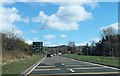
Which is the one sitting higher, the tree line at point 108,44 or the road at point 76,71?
the tree line at point 108,44

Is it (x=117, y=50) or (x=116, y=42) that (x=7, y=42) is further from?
(x=116, y=42)

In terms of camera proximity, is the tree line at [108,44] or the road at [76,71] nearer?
the road at [76,71]

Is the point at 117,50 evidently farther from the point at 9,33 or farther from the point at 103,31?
the point at 9,33

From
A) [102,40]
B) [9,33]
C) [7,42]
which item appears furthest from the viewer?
[102,40]

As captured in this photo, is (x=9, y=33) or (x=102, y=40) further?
(x=102, y=40)

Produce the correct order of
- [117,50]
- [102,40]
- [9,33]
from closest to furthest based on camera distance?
[9,33]
[117,50]
[102,40]

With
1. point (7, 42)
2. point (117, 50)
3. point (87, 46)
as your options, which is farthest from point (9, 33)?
point (87, 46)

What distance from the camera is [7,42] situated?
273 ft

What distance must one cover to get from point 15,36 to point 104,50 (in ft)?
158

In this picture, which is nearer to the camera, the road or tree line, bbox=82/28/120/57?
the road

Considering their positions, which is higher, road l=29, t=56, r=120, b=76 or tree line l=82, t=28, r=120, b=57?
tree line l=82, t=28, r=120, b=57

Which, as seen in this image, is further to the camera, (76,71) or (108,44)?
(108,44)

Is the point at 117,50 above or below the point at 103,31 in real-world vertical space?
below

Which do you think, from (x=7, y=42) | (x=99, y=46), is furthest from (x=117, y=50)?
(x=7, y=42)
